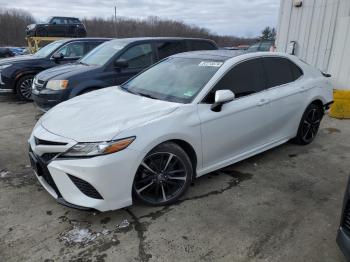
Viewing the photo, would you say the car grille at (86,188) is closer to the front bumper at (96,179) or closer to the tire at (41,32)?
the front bumper at (96,179)

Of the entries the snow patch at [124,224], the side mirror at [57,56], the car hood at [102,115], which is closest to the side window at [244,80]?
the car hood at [102,115]

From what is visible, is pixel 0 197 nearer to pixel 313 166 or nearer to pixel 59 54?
pixel 313 166

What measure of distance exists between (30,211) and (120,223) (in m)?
0.97

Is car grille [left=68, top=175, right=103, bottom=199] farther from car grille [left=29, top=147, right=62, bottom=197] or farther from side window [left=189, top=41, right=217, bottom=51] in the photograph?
side window [left=189, top=41, right=217, bottom=51]

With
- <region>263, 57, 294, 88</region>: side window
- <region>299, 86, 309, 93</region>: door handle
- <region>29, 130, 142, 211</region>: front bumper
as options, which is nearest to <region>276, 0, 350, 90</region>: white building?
<region>299, 86, 309, 93</region>: door handle

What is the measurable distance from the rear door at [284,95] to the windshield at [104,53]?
3311 millimetres

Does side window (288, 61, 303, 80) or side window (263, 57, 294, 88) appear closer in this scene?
side window (263, 57, 294, 88)

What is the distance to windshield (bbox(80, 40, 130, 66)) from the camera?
6.36 meters

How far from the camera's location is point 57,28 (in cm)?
1652

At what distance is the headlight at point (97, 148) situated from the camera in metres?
2.74

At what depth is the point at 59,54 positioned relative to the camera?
8.50 metres

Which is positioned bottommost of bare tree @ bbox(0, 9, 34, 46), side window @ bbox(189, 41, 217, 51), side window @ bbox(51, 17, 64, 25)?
bare tree @ bbox(0, 9, 34, 46)

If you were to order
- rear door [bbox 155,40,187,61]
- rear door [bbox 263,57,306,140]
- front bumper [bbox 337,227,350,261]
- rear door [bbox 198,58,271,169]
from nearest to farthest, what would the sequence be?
1. front bumper [bbox 337,227,350,261]
2. rear door [bbox 198,58,271,169]
3. rear door [bbox 263,57,306,140]
4. rear door [bbox 155,40,187,61]

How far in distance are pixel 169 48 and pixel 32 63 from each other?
3.91 metres
